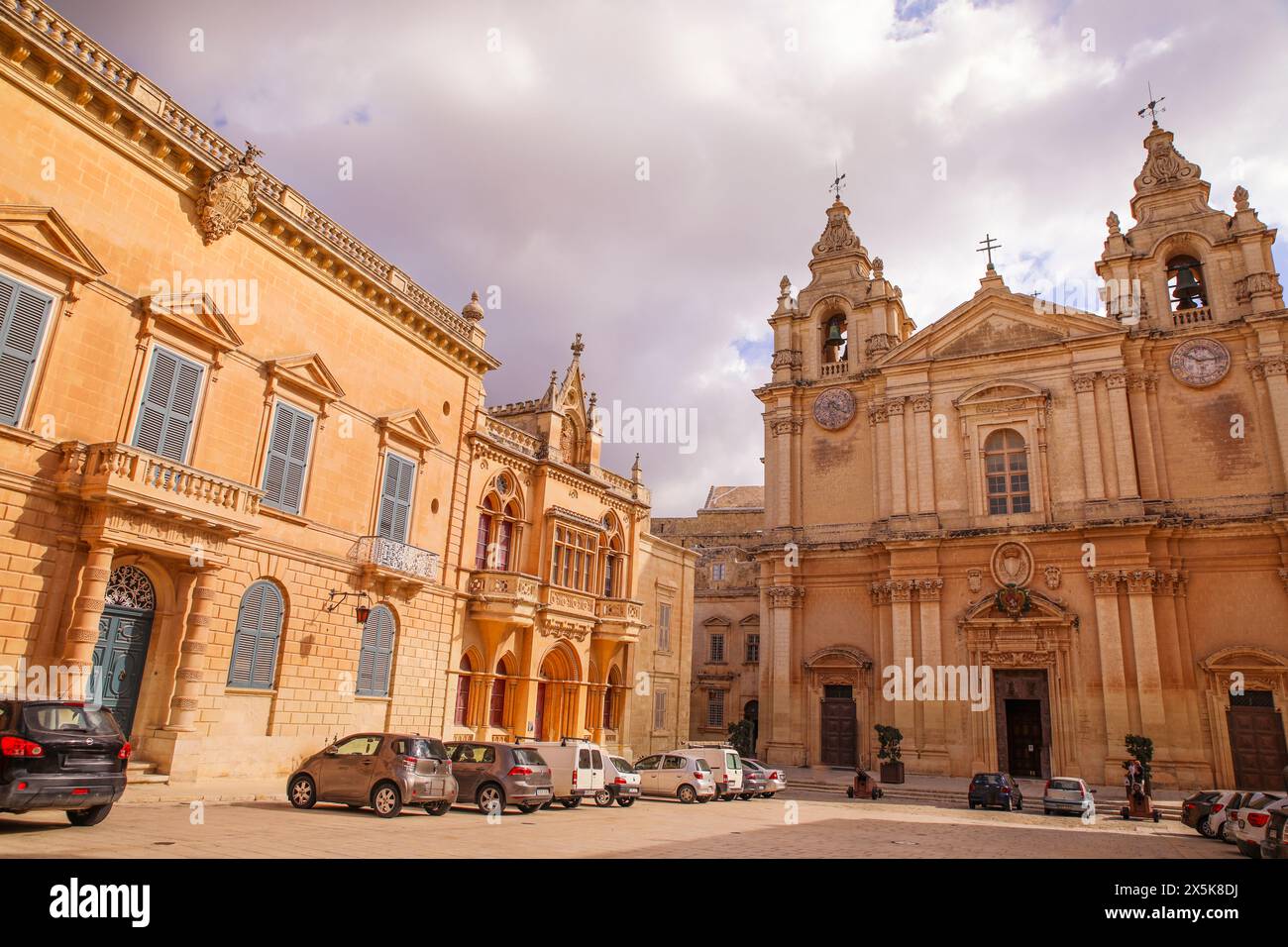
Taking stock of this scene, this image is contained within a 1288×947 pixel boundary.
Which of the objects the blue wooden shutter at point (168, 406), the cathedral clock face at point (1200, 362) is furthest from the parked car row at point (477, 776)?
the cathedral clock face at point (1200, 362)

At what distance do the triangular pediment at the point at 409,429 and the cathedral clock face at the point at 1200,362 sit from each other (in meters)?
27.8

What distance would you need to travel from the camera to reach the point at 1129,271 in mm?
33219

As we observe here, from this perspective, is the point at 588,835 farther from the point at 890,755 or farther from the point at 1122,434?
the point at 1122,434

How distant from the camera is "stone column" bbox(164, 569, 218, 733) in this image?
51.0 ft

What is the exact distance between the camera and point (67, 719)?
9891mm

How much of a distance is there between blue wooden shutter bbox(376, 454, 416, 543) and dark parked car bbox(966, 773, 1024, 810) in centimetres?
1789

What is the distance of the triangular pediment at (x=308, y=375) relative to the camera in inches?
727

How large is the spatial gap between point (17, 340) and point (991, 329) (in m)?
33.2

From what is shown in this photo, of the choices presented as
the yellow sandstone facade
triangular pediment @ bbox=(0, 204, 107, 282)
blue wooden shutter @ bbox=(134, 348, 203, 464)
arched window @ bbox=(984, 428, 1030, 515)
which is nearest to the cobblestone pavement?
the yellow sandstone facade

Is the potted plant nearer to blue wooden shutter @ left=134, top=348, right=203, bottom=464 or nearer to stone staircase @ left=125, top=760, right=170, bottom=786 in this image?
stone staircase @ left=125, top=760, right=170, bottom=786

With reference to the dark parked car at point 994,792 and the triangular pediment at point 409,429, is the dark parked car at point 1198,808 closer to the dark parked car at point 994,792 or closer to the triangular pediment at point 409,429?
the dark parked car at point 994,792

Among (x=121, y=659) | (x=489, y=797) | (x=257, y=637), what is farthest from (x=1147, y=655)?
(x=121, y=659)
